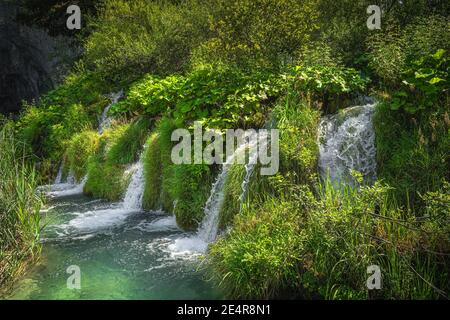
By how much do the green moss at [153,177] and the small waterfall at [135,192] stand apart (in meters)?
0.25

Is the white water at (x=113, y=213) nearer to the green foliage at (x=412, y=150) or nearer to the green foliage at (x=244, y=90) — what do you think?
the green foliage at (x=244, y=90)

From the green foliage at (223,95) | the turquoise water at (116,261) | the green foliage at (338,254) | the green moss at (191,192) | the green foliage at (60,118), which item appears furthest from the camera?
the green foliage at (60,118)

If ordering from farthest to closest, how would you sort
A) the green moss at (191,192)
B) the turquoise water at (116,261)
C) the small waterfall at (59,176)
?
the small waterfall at (59,176) → the green moss at (191,192) → the turquoise water at (116,261)

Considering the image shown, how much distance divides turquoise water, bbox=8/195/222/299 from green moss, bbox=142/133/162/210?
0.36 metres

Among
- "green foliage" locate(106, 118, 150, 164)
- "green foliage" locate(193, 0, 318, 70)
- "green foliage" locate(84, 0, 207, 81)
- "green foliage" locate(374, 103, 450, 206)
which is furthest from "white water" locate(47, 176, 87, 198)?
"green foliage" locate(374, 103, 450, 206)

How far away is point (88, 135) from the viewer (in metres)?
12.2

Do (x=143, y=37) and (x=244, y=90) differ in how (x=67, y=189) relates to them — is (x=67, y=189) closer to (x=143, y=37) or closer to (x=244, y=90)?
(x=244, y=90)

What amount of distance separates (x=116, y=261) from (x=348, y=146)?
13.3 feet

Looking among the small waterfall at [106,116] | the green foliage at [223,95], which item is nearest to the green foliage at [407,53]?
the green foliage at [223,95]

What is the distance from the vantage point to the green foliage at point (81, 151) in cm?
1191

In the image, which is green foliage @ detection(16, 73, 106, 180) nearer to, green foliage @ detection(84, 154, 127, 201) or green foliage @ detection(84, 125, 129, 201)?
green foliage @ detection(84, 125, 129, 201)

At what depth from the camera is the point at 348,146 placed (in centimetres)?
681

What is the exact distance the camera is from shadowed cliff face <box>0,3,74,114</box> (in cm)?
2319
